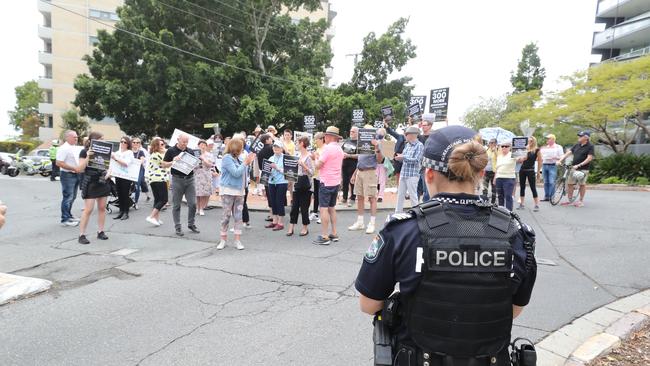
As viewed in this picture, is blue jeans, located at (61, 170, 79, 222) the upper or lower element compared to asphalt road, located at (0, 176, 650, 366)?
upper

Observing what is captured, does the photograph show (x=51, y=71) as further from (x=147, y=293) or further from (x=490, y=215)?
(x=490, y=215)

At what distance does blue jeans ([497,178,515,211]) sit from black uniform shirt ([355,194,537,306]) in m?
8.34

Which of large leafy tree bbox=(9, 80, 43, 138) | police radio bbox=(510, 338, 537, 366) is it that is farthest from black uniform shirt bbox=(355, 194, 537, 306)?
large leafy tree bbox=(9, 80, 43, 138)

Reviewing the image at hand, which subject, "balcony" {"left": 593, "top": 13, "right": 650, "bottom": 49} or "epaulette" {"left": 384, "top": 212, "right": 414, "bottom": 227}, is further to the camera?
"balcony" {"left": 593, "top": 13, "right": 650, "bottom": 49}

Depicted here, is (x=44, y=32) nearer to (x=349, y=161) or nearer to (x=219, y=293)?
(x=349, y=161)

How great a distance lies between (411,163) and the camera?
7746 mm

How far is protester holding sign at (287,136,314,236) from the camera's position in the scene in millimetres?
7941

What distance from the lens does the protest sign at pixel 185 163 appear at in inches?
320

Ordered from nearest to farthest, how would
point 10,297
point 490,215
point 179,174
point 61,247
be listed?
point 490,215 < point 10,297 < point 61,247 < point 179,174

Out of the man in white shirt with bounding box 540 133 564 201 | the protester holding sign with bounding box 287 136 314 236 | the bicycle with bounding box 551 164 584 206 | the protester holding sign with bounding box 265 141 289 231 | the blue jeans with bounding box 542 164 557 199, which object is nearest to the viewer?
the protester holding sign with bounding box 287 136 314 236

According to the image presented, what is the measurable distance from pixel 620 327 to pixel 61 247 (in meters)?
7.72

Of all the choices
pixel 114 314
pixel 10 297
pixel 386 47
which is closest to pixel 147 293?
pixel 114 314

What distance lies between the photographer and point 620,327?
4.06 m

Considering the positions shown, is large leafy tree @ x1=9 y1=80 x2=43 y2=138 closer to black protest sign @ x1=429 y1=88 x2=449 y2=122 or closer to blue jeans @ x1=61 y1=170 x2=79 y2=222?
blue jeans @ x1=61 y1=170 x2=79 y2=222
